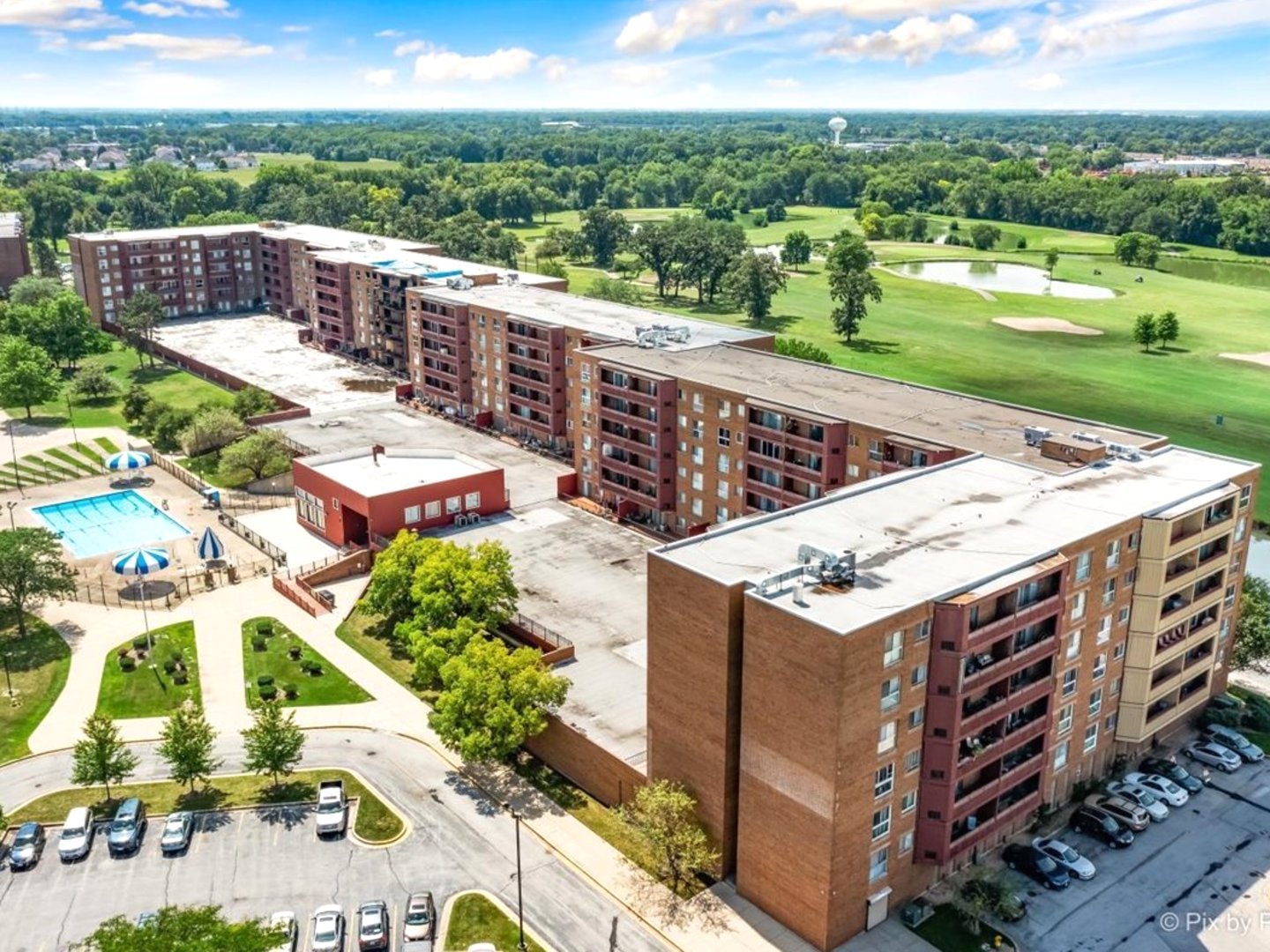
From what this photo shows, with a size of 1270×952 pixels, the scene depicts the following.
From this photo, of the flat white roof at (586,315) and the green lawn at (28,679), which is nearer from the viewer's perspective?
the green lawn at (28,679)

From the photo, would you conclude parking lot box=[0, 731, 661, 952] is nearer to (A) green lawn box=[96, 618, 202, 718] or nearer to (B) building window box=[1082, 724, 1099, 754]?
(A) green lawn box=[96, 618, 202, 718]

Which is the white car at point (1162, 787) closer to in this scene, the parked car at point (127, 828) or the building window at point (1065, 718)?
the building window at point (1065, 718)

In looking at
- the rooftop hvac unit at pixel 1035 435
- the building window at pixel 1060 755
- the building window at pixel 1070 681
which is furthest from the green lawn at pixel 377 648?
the rooftop hvac unit at pixel 1035 435

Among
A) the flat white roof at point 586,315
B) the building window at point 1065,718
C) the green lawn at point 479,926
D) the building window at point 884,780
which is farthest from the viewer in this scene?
the flat white roof at point 586,315

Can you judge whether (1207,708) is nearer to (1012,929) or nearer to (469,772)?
(1012,929)

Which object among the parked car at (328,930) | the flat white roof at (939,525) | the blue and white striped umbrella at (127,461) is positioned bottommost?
the parked car at (328,930)

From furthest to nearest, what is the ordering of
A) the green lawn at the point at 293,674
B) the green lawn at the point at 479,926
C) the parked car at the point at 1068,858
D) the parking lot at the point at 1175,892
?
1. the green lawn at the point at 293,674
2. the parked car at the point at 1068,858
3. the parking lot at the point at 1175,892
4. the green lawn at the point at 479,926

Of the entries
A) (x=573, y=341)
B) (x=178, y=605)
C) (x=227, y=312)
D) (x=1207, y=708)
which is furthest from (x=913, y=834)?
(x=227, y=312)
